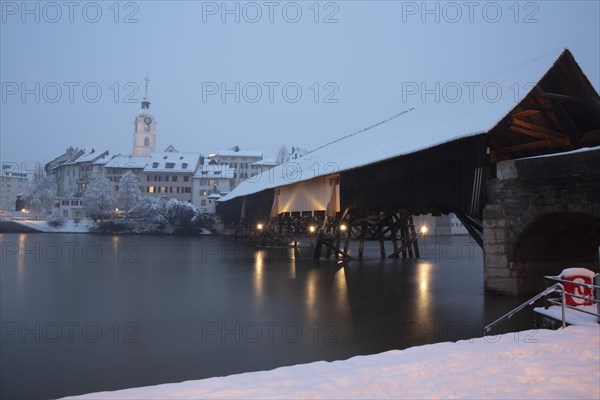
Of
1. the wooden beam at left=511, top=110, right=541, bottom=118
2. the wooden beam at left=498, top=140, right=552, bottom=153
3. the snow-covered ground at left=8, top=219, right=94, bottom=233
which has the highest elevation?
the wooden beam at left=511, top=110, right=541, bottom=118

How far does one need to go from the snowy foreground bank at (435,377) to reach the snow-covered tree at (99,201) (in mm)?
74710

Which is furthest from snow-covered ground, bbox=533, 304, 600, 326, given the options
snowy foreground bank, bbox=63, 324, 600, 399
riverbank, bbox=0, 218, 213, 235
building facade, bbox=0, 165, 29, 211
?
building facade, bbox=0, 165, 29, 211

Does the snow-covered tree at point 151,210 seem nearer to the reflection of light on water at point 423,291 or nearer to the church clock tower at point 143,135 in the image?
the church clock tower at point 143,135

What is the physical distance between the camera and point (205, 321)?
444 inches

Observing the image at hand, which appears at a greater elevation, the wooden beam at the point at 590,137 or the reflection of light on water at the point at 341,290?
the wooden beam at the point at 590,137

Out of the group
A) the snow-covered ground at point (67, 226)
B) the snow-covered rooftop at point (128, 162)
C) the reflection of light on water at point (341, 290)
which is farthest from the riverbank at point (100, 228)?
the reflection of light on water at point (341, 290)

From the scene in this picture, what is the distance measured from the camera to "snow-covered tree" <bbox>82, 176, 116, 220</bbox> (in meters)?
74.1

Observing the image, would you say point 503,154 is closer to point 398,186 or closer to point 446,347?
point 398,186

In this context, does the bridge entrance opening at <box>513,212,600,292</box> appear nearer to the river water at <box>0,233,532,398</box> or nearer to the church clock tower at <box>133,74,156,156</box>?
the river water at <box>0,233,532,398</box>

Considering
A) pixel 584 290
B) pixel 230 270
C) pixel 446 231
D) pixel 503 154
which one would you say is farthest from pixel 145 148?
pixel 584 290

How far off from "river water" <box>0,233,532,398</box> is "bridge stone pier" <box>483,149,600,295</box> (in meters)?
1.06

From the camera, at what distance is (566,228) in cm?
1360

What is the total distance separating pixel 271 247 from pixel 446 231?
195 feet

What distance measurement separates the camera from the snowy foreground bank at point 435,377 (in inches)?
197
